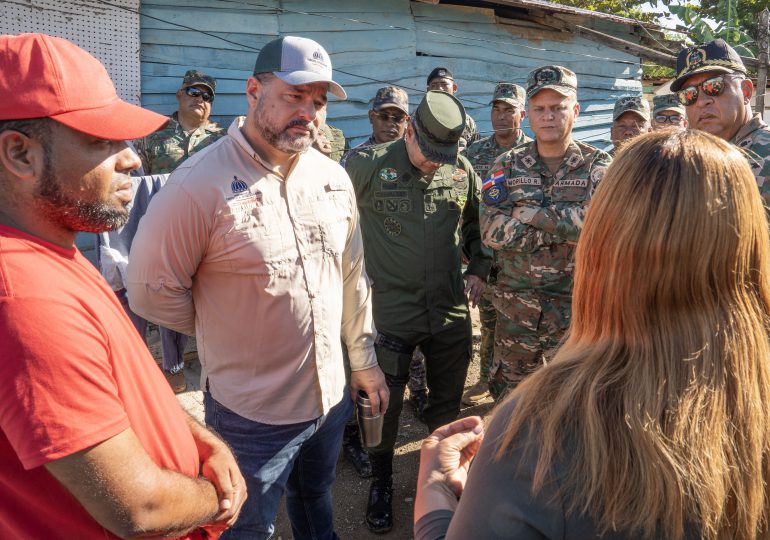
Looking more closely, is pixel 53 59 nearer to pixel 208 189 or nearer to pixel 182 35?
pixel 208 189

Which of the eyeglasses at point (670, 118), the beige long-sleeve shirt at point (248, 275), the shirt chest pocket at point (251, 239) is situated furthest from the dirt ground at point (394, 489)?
the eyeglasses at point (670, 118)

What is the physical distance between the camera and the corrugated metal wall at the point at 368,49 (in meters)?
5.62

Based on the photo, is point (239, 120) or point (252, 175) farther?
point (239, 120)

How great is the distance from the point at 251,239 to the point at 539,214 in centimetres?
193

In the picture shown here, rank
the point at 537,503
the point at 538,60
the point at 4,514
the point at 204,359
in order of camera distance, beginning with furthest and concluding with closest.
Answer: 1. the point at 538,60
2. the point at 204,359
3. the point at 4,514
4. the point at 537,503

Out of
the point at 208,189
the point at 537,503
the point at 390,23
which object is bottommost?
the point at 537,503

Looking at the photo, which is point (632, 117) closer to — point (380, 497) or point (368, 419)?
point (380, 497)

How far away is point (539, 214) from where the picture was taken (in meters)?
3.40

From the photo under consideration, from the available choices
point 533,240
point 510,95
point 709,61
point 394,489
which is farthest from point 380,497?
point 510,95

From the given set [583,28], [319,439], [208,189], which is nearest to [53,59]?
[208,189]

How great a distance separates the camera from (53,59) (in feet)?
4.01

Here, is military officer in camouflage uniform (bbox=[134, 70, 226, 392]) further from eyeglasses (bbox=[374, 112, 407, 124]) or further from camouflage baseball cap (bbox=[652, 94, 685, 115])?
camouflage baseball cap (bbox=[652, 94, 685, 115])

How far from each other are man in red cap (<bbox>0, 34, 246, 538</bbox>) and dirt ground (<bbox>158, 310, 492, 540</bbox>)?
2.07 metres

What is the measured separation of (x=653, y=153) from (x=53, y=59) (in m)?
1.23
